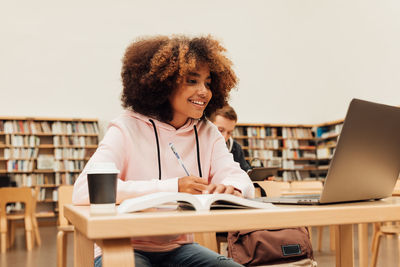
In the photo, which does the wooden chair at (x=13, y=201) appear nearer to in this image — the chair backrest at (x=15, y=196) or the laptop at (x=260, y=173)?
the chair backrest at (x=15, y=196)

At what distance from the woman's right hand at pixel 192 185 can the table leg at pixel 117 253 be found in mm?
389

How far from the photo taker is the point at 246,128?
364 inches

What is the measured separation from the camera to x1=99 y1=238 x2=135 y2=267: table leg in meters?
0.67

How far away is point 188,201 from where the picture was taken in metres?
0.79

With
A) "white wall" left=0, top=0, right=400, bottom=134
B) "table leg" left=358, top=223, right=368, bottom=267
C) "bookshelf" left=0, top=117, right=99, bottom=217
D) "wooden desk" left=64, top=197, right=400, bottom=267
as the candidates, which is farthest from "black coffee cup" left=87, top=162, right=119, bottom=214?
"bookshelf" left=0, top=117, right=99, bottom=217

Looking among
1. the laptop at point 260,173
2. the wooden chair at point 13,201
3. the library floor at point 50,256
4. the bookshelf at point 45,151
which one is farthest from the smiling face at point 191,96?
the bookshelf at point 45,151

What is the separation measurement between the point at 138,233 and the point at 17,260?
13.0ft

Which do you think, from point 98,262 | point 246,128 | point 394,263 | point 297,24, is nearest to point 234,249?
point 98,262

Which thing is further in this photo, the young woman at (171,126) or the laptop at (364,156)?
the young woman at (171,126)

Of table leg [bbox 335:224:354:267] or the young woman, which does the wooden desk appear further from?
table leg [bbox 335:224:354:267]

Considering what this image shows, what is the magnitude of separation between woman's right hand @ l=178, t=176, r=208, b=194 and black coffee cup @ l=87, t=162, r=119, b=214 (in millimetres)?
325

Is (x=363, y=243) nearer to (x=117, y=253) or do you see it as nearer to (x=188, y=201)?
(x=188, y=201)

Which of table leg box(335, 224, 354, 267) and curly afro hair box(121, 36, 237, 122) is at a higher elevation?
curly afro hair box(121, 36, 237, 122)

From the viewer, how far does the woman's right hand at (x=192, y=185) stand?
3.47 feet
